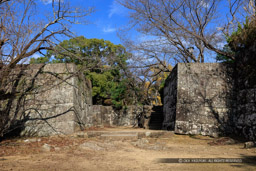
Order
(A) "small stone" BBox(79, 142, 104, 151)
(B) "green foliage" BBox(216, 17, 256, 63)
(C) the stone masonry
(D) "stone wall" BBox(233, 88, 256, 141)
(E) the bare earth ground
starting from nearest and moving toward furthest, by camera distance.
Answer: (E) the bare earth ground
(A) "small stone" BBox(79, 142, 104, 151)
(D) "stone wall" BBox(233, 88, 256, 141)
(B) "green foliage" BBox(216, 17, 256, 63)
(C) the stone masonry

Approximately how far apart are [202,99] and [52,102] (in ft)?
14.9

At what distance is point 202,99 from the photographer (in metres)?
7.23

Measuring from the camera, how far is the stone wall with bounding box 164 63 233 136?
7059 millimetres

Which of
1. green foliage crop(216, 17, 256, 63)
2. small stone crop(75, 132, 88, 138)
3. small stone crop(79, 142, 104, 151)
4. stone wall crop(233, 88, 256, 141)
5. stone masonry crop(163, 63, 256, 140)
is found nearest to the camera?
small stone crop(79, 142, 104, 151)

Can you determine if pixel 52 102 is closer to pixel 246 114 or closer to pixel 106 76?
pixel 246 114

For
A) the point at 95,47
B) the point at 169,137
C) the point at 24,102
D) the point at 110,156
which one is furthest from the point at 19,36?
the point at 95,47

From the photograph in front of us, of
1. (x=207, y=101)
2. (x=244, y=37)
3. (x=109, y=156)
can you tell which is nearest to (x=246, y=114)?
(x=207, y=101)

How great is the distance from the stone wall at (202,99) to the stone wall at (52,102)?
10.5 feet

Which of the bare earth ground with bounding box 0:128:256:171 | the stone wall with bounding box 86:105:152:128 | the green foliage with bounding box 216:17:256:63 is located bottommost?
the bare earth ground with bounding box 0:128:256:171

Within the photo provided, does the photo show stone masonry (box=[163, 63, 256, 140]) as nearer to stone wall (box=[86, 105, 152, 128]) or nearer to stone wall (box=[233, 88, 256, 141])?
stone wall (box=[233, 88, 256, 141])

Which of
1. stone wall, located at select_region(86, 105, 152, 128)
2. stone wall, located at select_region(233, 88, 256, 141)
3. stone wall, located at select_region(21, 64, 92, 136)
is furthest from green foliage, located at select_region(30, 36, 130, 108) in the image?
stone wall, located at select_region(233, 88, 256, 141)

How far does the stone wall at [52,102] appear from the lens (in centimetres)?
706

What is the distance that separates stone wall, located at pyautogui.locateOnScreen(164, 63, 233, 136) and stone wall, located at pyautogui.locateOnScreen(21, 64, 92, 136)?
3.19 metres

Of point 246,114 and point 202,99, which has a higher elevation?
point 202,99
